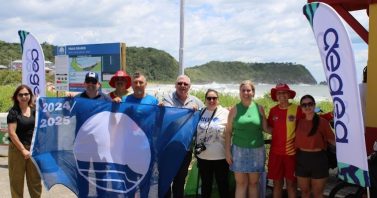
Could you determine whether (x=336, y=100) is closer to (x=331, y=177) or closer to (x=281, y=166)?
(x=281, y=166)

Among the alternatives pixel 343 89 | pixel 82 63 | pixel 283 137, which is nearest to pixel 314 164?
pixel 283 137

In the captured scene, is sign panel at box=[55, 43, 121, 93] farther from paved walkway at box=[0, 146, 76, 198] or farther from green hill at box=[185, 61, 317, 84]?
green hill at box=[185, 61, 317, 84]

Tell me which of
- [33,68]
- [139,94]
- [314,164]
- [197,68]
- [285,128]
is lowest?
[314,164]

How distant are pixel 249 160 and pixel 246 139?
26cm

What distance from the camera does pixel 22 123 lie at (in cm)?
561

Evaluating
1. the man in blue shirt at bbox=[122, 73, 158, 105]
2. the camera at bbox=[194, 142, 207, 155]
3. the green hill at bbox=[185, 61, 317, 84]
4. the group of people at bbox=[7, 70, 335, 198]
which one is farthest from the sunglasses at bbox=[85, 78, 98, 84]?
the green hill at bbox=[185, 61, 317, 84]

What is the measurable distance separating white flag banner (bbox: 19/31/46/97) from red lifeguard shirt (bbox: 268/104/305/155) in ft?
13.0

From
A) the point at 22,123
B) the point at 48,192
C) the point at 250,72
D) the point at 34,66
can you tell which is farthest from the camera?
the point at 250,72

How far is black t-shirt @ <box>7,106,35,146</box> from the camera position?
219 inches

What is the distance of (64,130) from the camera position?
5.79 metres

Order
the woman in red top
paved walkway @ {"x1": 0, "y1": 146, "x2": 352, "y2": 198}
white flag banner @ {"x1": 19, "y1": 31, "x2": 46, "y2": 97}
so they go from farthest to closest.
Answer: white flag banner @ {"x1": 19, "y1": 31, "x2": 46, "y2": 97}
paved walkway @ {"x1": 0, "y1": 146, "x2": 352, "y2": 198}
the woman in red top

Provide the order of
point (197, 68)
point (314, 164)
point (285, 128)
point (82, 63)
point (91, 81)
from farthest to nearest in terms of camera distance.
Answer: point (197, 68), point (82, 63), point (91, 81), point (285, 128), point (314, 164)

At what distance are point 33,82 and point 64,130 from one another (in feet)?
7.26

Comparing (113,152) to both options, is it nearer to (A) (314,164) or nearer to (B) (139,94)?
(B) (139,94)
